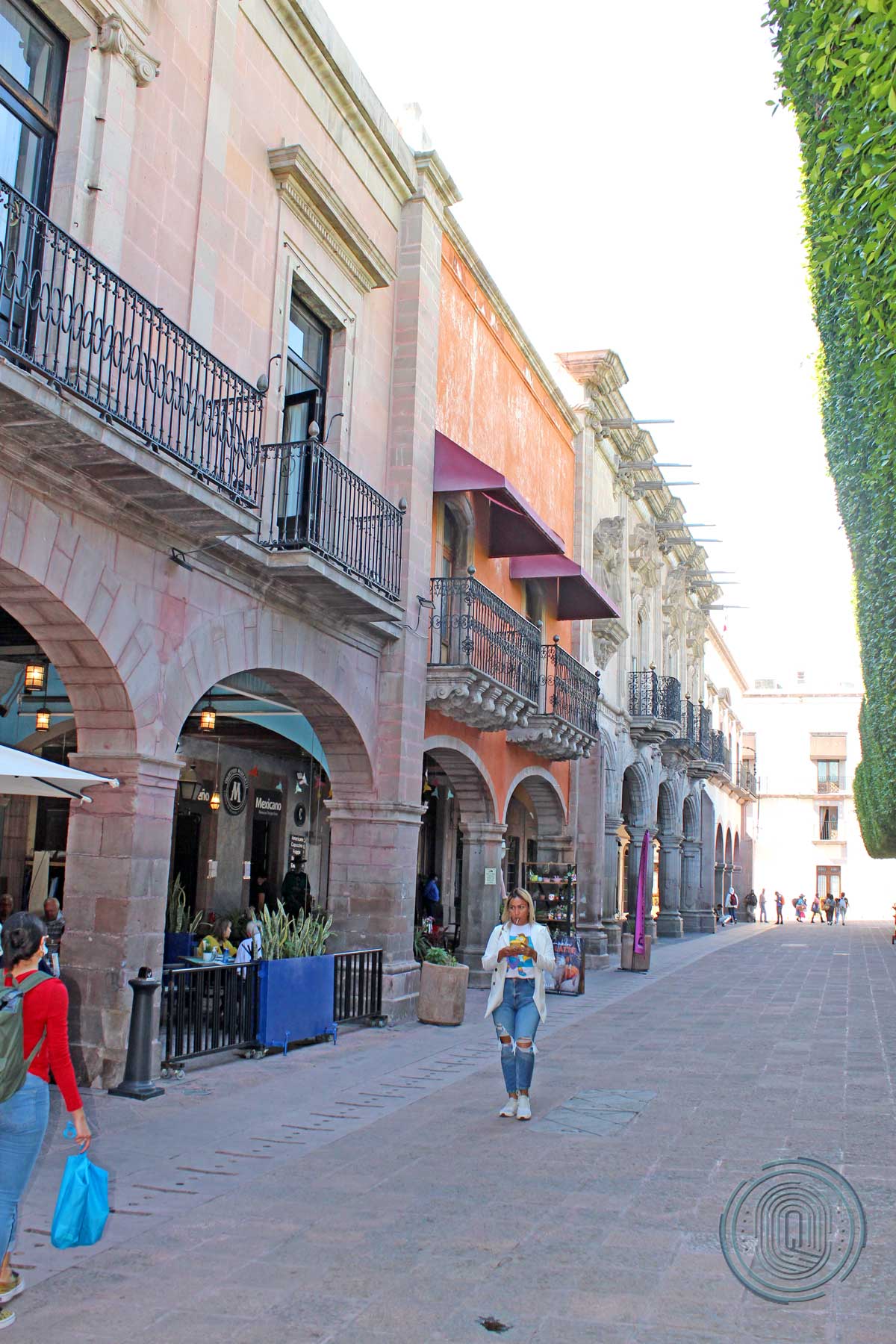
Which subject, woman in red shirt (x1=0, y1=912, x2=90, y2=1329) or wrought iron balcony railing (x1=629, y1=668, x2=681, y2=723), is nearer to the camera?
woman in red shirt (x1=0, y1=912, x2=90, y2=1329)

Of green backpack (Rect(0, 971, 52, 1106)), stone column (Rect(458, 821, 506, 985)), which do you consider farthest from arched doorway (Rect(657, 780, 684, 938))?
green backpack (Rect(0, 971, 52, 1106))

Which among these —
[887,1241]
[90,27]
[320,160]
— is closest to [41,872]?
[320,160]

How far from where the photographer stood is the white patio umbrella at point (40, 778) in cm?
708

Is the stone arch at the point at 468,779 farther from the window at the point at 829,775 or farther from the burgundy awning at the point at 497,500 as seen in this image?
the window at the point at 829,775

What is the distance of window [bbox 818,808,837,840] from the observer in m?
60.6

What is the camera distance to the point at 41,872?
15.2m

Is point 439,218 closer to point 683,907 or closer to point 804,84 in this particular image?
point 804,84

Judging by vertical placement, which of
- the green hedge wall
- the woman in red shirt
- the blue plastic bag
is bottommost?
the blue plastic bag

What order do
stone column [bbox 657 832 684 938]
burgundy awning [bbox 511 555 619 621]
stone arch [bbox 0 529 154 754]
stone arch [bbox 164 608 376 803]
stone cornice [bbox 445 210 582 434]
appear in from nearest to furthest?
stone arch [bbox 0 529 154 754] → stone arch [bbox 164 608 376 803] → stone cornice [bbox 445 210 582 434] → burgundy awning [bbox 511 555 619 621] → stone column [bbox 657 832 684 938]

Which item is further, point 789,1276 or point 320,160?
point 320,160

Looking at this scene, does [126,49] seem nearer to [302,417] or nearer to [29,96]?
[29,96]

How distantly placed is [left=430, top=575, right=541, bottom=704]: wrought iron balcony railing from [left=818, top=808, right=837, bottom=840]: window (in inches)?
1918

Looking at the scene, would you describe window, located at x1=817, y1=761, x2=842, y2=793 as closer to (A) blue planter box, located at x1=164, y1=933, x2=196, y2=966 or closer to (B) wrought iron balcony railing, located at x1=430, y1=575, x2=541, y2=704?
(B) wrought iron balcony railing, located at x1=430, y1=575, x2=541, y2=704

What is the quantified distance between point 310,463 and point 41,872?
24.8 ft
